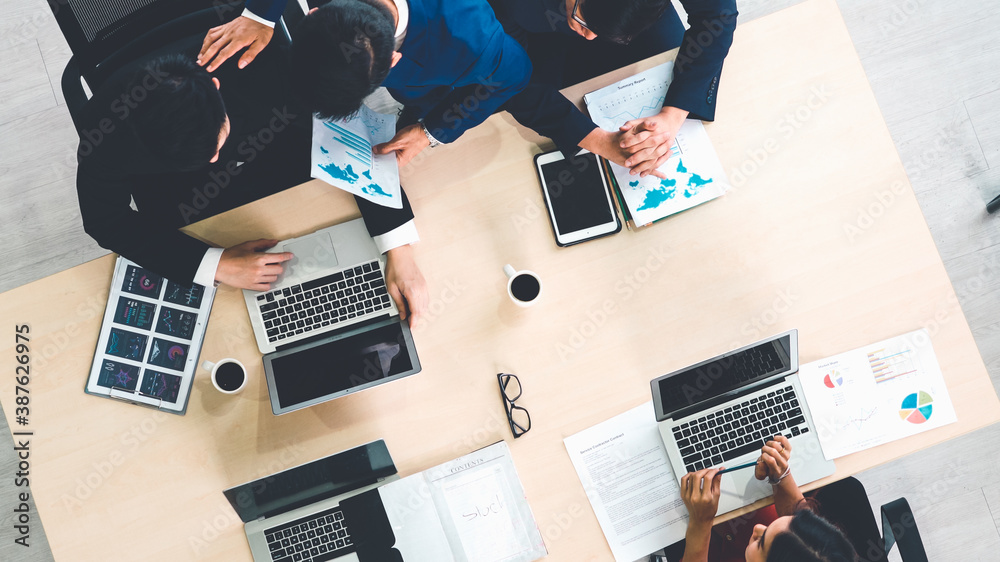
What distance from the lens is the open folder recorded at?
1309mm

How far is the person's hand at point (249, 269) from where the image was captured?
133cm

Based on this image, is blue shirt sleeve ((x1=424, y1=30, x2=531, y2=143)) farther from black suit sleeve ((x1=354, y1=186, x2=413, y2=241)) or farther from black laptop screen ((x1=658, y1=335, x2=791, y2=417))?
black laptop screen ((x1=658, y1=335, x2=791, y2=417))

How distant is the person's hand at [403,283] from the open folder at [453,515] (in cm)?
36

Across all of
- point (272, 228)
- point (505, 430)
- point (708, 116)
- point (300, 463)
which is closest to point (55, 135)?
point (272, 228)

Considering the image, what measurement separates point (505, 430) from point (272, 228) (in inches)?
28.9

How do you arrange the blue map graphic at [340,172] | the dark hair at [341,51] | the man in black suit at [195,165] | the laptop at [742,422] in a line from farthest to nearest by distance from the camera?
1. the laptop at [742,422]
2. the blue map graphic at [340,172]
3. the man in black suit at [195,165]
4. the dark hair at [341,51]

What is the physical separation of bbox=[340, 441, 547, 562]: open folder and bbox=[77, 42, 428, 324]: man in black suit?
1.23 feet

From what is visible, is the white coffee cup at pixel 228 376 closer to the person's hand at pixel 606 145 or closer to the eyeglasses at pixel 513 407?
the eyeglasses at pixel 513 407

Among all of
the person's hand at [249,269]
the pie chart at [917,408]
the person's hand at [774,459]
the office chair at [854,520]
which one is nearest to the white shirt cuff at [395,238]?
the person's hand at [249,269]

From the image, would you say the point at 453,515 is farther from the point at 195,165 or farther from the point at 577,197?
the point at 195,165

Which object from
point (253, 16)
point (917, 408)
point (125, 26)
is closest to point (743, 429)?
point (917, 408)

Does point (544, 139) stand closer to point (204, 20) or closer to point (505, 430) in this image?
point (505, 430)

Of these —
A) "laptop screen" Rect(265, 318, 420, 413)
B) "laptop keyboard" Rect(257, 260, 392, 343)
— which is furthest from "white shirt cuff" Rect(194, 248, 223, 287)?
"laptop screen" Rect(265, 318, 420, 413)

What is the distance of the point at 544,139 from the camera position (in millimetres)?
1459
